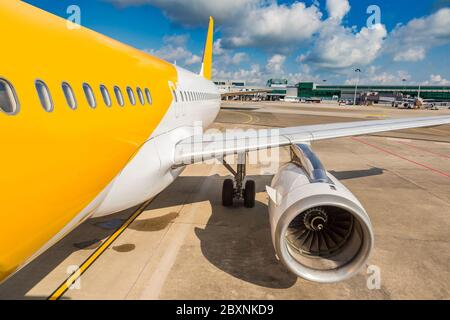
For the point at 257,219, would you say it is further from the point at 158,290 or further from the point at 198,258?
the point at 158,290

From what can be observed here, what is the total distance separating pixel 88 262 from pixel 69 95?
136 inches

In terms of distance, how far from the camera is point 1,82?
291 cm

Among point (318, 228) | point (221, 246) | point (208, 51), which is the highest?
point (208, 51)

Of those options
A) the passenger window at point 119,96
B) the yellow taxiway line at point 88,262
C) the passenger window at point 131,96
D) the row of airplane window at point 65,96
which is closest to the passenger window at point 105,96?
the row of airplane window at point 65,96

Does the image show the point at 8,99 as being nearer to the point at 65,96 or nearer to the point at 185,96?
the point at 65,96

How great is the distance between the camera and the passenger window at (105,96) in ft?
14.9

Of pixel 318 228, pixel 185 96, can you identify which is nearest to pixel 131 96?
pixel 318 228

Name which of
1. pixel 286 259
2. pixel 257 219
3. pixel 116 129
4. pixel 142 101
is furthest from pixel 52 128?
pixel 257 219

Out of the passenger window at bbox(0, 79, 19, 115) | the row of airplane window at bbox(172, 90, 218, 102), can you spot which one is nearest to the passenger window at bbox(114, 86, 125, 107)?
the passenger window at bbox(0, 79, 19, 115)

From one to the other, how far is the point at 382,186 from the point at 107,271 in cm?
990

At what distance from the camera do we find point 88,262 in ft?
19.3

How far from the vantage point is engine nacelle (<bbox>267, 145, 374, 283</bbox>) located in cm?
474

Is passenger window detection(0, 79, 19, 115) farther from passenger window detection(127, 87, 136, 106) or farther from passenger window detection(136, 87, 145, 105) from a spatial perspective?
passenger window detection(136, 87, 145, 105)

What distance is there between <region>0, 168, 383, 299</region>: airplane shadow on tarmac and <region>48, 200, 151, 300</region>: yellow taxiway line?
17cm
